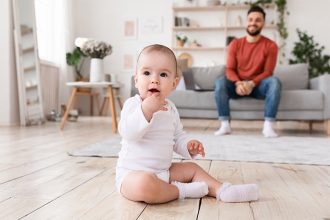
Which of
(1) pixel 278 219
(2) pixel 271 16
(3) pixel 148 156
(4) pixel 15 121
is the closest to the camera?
(1) pixel 278 219

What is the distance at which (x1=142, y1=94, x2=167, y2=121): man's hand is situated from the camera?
1.01 m

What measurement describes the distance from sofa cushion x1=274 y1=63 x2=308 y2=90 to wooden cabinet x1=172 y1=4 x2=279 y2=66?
93.1 inches

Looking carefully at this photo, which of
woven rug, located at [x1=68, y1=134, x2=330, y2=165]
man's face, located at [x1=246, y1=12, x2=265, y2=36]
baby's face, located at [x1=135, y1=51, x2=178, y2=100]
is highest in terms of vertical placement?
man's face, located at [x1=246, y1=12, x2=265, y2=36]

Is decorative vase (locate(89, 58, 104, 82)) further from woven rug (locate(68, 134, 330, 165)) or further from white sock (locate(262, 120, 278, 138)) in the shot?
white sock (locate(262, 120, 278, 138))

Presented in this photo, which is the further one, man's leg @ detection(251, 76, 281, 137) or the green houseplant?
the green houseplant

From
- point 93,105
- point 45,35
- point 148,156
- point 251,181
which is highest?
point 45,35

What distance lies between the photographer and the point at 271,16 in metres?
6.20

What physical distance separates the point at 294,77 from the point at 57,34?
11.6 ft

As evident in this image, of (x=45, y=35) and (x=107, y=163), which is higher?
(x=45, y=35)

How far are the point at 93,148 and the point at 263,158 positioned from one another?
89cm

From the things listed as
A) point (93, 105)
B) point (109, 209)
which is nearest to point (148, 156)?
point (109, 209)

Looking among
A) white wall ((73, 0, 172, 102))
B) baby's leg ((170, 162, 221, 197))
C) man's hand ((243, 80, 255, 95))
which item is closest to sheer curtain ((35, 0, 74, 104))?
white wall ((73, 0, 172, 102))

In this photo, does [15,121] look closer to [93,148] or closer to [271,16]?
[93,148]

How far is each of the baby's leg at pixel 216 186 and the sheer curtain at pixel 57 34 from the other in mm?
4525
